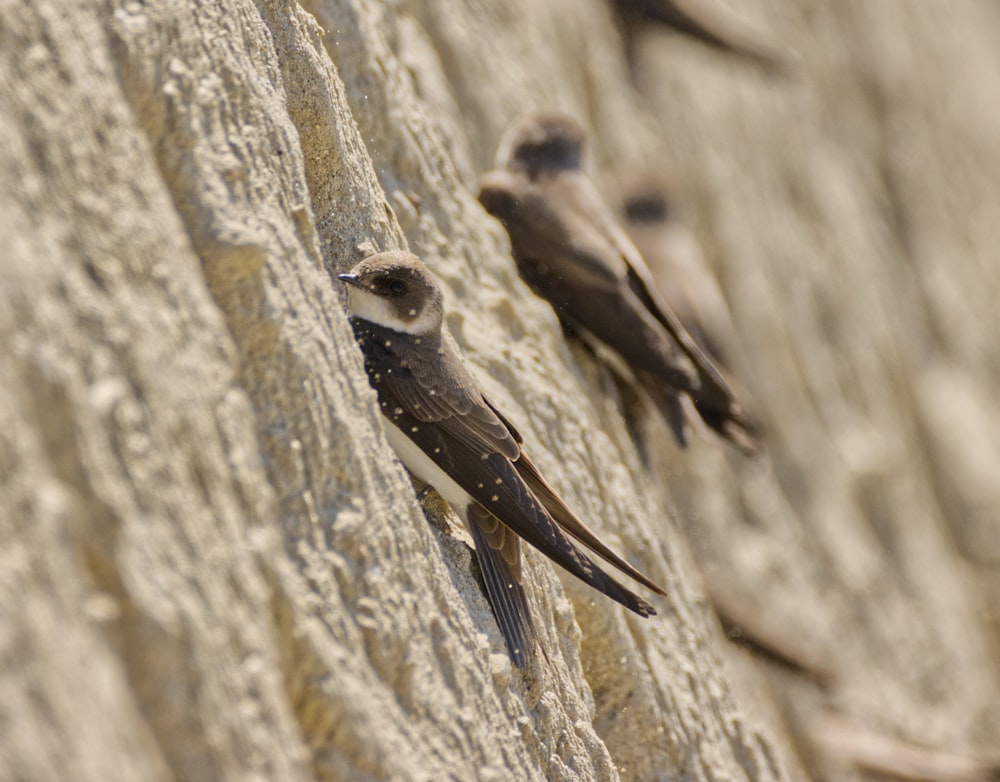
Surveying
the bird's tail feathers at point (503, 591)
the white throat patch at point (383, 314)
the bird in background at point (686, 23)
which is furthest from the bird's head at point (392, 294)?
the bird in background at point (686, 23)

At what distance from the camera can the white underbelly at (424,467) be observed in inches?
102

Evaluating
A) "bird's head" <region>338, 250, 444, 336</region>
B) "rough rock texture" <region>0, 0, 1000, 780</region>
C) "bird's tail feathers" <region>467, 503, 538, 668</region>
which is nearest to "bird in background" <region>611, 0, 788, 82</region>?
"rough rock texture" <region>0, 0, 1000, 780</region>

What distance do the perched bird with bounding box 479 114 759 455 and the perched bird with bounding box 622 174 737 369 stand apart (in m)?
0.91

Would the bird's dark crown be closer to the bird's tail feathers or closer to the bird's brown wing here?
the bird's brown wing

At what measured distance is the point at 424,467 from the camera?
259 centimetres

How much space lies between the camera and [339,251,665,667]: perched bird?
253 cm

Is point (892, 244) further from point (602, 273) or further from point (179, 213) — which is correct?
point (179, 213)

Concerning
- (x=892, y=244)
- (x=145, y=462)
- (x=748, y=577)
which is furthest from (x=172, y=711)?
(x=892, y=244)

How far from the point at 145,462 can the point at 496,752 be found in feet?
3.25

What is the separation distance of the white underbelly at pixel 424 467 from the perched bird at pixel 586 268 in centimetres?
162

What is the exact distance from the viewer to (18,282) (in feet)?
4.86

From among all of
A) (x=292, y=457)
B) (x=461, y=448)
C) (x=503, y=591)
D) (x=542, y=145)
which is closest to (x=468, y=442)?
(x=461, y=448)

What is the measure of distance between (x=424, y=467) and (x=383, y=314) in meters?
0.35

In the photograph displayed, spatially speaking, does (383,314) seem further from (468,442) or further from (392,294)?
(468,442)
